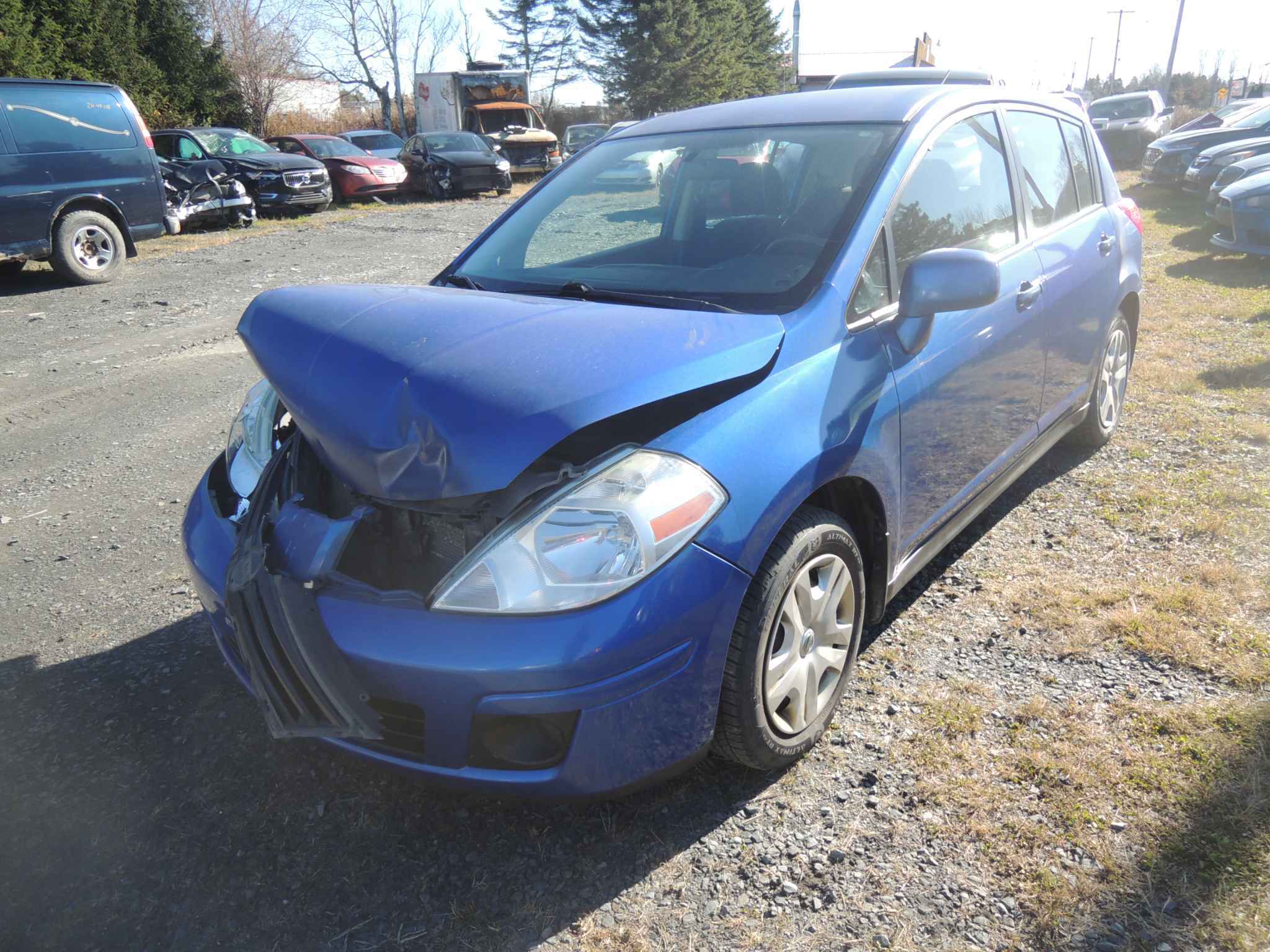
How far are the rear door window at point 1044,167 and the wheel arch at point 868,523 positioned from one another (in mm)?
1681

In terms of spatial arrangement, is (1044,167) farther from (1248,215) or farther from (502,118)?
(502,118)

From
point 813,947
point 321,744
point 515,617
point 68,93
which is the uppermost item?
point 68,93

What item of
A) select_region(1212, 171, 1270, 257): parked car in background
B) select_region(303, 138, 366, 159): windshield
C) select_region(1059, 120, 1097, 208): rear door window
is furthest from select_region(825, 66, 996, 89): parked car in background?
select_region(303, 138, 366, 159): windshield

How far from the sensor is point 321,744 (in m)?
2.24

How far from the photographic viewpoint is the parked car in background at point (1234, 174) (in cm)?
997

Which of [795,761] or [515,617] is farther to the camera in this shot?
[795,761]

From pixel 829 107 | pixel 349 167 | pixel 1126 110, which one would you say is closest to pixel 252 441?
pixel 829 107

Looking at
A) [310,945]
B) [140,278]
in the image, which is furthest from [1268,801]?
[140,278]

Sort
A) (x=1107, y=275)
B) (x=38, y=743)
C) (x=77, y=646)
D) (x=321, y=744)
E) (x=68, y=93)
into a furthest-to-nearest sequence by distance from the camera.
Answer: (x=68, y=93)
(x=1107, y=275)
(x=77, y=646)
(x=38, y=743)
(x=321, y=744)

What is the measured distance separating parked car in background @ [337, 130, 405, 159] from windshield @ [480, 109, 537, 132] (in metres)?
4.07

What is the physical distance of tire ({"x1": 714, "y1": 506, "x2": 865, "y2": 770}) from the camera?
2.17 metres

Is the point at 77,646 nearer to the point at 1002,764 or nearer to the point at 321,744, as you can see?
→ the point at 321,744

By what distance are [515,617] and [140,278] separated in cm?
1052

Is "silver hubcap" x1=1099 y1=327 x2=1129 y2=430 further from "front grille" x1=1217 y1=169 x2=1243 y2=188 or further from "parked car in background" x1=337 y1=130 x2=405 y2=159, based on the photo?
"parked car in background" x1=337 y1=130 x2=405 y2=159
